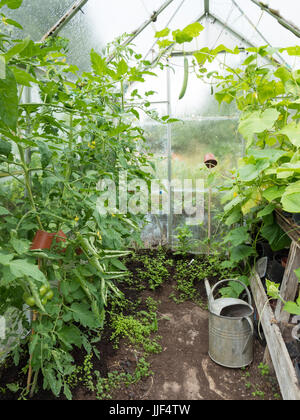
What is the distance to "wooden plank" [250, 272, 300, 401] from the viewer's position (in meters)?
1.25

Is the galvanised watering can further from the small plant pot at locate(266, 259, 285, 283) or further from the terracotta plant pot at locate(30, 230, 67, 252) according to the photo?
the terracotta plant pot at locate(30, 230, 67, 252)

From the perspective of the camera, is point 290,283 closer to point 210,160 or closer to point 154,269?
point 154,269

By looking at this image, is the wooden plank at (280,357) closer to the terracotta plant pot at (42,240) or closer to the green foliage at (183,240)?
the terracotta plant pot at (42,240)

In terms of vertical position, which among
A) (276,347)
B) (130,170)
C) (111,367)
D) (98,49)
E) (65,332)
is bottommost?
(111,367)

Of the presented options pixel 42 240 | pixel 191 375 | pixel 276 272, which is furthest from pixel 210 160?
pixel 42 240

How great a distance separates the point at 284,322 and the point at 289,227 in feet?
1.67

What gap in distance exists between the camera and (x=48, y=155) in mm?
961

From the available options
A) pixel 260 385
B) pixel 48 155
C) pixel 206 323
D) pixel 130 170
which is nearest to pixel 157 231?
pixel 206 323

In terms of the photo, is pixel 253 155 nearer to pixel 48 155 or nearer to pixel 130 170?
pixel 130 170

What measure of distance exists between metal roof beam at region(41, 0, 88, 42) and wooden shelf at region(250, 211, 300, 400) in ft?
6.29

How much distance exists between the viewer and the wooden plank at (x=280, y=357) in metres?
1.25

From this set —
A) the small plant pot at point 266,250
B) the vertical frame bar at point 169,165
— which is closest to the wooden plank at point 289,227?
the small plant pot at point 266,250

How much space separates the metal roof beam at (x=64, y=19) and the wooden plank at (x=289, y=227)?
1908 mm
